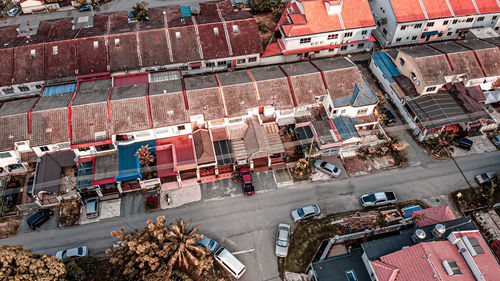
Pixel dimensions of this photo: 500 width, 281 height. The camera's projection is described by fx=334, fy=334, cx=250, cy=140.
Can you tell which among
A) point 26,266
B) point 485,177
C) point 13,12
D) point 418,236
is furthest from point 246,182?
point 13,12

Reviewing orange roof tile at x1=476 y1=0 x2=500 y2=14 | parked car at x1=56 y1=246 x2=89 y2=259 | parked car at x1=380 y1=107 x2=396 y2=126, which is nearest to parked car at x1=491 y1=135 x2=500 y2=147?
parked car at x1=380 y1=107 x2=396 y2=126

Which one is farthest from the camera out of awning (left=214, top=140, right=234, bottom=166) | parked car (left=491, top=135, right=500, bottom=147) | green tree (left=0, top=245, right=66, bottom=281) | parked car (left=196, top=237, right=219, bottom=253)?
parked car (left=491, top=135, right=500, bottom=147)

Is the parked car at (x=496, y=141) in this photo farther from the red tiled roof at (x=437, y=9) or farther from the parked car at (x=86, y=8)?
the parked car at (x=86, y=8)

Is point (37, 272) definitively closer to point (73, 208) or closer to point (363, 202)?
point (73, 208)

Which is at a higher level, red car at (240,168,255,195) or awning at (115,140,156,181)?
awning at (115,140,156,181)

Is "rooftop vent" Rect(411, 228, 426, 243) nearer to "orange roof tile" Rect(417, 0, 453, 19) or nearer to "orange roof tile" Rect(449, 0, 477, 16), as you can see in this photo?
"orange roof tile" Rect(417, 0, 453, 19)

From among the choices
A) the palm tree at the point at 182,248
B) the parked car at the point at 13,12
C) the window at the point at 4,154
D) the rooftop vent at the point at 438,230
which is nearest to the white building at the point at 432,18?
the rooftop vent at the point at 438,230

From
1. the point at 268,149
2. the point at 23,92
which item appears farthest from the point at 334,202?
the point at 23,92
